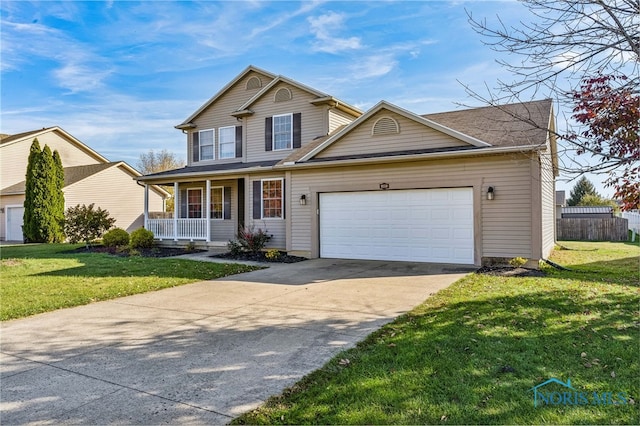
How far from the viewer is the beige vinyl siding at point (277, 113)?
15445 mm

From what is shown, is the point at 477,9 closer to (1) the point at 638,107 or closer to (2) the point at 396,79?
(1) the point at 638,107

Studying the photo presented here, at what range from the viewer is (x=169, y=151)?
46.8 metres

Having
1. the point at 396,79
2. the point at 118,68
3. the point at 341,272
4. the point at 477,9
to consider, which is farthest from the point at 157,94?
the point at 477,9

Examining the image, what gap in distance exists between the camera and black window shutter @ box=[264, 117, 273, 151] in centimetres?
1628

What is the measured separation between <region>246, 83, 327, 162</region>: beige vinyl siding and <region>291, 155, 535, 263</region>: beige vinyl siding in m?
3.83

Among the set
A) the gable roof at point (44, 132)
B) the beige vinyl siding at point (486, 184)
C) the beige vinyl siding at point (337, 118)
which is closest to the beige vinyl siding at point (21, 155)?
the gable roof at point (44, 132)

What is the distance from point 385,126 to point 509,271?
17.1 ft

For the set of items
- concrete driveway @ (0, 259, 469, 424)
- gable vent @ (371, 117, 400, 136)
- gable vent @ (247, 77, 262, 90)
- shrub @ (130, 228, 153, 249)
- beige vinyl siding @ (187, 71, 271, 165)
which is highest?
gable vent @ (247, 77, 262, 90)

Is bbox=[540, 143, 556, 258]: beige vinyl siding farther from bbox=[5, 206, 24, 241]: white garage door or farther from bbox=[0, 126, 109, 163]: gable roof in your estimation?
bbox=[0, 126, 109, 163]: gable roof

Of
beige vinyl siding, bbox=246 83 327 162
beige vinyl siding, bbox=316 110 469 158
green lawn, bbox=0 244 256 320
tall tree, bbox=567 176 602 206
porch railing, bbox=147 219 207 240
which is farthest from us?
tall tree, bbox=567 176 602 206

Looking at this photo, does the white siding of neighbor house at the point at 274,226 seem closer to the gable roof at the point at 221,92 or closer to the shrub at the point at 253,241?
the shrub at the point at 253,241

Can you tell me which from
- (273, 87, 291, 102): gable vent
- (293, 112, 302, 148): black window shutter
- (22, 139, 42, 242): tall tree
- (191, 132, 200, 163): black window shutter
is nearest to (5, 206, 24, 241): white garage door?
(22, 139, 42, 242): tall tree

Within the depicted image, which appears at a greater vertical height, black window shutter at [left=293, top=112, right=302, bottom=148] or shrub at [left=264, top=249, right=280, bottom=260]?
black window shutter at [left=293, top=112, right=302, bottom=148]

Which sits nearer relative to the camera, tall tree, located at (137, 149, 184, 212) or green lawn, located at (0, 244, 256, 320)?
green lawn, located at (0, 244, 256, 320)
